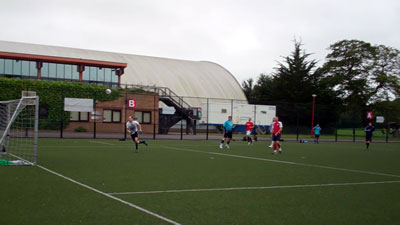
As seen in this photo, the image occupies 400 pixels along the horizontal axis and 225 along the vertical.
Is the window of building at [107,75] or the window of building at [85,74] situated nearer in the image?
the window of building at [85,74]

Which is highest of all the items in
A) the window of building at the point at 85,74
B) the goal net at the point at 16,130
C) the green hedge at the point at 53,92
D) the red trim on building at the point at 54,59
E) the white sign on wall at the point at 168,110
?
the red trim on building at the point at 54,59

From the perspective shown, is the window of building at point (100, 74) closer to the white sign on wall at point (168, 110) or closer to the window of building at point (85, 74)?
the window of building at point (85, 74)

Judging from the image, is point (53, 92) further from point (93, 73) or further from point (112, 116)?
point (93, 73)

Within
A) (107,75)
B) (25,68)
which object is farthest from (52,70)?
(107,75)

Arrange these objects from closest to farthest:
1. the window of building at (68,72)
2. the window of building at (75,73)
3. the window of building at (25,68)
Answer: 1. the window of building at (25,68)
2. the window of building at (68,72)
3. the window of building at (75,73)

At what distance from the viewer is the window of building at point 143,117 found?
145ft

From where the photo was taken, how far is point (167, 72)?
6259 centimetres

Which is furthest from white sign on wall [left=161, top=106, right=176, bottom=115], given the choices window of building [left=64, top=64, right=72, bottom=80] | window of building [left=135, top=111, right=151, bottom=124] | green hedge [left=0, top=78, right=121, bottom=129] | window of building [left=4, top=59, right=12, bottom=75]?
window of building [left=4, top=59, right=12, bottom=75]

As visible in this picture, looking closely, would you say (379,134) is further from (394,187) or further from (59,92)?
(394,187)

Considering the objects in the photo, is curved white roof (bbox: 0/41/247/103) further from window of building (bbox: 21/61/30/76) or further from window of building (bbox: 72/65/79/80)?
window of building (bbox: 72/65/79/80)

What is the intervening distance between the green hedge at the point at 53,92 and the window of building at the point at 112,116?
1411 mm

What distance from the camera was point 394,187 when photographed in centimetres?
1068

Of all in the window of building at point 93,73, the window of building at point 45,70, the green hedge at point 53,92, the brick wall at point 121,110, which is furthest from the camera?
the window of building at point 93,73

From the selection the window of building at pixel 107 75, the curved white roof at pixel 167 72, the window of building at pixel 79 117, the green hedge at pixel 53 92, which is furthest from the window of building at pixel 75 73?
the window of building at pixel 79 117
